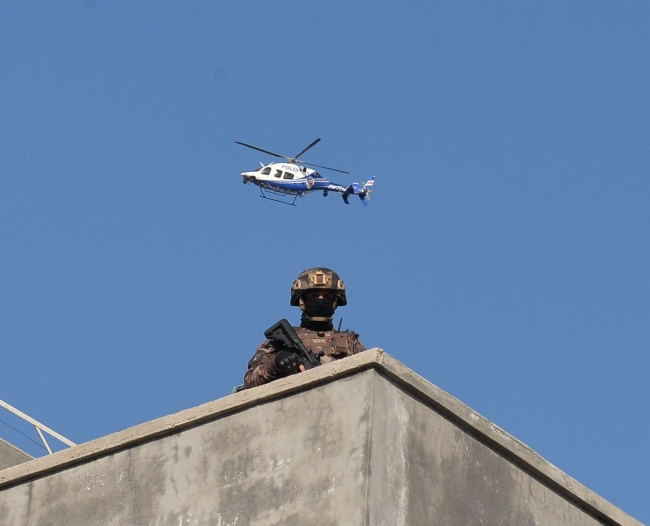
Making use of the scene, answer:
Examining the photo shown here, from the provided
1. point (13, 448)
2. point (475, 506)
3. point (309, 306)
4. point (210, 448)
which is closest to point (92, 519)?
point (210, 448)

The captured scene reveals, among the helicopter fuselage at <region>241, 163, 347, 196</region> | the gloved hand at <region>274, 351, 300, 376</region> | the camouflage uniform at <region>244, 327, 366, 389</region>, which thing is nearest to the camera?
the gloved hand at <region>274, 351, 300, 376</region>

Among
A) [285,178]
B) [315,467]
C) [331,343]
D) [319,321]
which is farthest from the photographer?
[285,178]

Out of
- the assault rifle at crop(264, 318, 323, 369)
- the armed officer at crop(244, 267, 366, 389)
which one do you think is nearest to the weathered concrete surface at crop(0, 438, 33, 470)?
the armed officer at crop(244, 267, 366, 389)

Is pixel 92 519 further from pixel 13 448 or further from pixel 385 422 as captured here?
pixel 13 448

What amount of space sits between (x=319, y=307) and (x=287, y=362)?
195 centimetres

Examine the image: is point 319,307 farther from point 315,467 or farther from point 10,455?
point 10,455

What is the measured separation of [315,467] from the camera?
30.5 ft

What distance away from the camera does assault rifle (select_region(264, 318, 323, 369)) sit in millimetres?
12030

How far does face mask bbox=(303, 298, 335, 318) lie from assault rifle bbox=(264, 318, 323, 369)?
0.95 m

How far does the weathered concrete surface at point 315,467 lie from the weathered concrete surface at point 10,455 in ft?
21.0

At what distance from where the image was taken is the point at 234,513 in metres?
9.55

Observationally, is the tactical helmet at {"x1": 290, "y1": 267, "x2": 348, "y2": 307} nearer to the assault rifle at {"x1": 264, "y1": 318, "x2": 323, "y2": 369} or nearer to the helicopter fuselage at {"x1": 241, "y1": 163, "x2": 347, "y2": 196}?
the assault rifle at {"x1": 264, "y1": 318, "x2": 323, "y2": 369}

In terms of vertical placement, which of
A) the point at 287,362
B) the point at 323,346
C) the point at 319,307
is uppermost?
the point at 319,307

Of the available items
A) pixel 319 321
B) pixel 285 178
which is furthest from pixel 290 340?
pixel 285 178
